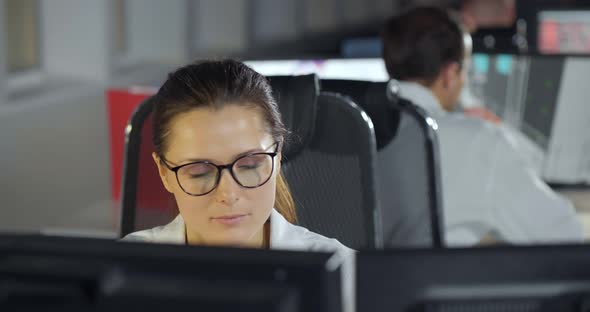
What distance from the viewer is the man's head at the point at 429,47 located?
2.76m

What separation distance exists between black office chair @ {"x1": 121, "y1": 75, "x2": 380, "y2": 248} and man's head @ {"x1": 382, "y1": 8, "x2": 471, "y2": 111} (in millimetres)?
775

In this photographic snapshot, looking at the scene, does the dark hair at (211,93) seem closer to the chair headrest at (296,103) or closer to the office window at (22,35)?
the chair headrest at (296,103)

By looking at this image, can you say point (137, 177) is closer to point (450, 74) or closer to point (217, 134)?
point (217, 134)

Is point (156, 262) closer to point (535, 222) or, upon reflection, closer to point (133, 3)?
point (535, 222)

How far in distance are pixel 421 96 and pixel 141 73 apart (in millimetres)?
3665

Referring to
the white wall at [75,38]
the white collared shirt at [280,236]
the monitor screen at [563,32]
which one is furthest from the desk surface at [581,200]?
the white wall at [75,38]

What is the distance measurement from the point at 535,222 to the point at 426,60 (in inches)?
21.3

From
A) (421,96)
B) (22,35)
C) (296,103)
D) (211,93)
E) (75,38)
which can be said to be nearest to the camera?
(211,93)

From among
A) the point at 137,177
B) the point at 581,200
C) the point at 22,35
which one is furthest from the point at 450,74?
the point at 22,35

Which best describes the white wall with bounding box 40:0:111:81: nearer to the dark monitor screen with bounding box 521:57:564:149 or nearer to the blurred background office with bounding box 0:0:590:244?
the blurred background office with bounding box 0:0:590:244

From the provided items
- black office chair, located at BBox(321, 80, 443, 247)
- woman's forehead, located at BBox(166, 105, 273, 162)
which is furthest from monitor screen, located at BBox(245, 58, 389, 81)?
woman's forehead, located at BBox(166, 105, 273, 162)

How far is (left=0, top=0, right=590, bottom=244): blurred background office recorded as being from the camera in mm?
3412

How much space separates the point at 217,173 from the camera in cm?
149

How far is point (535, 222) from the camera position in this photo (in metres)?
2.48
